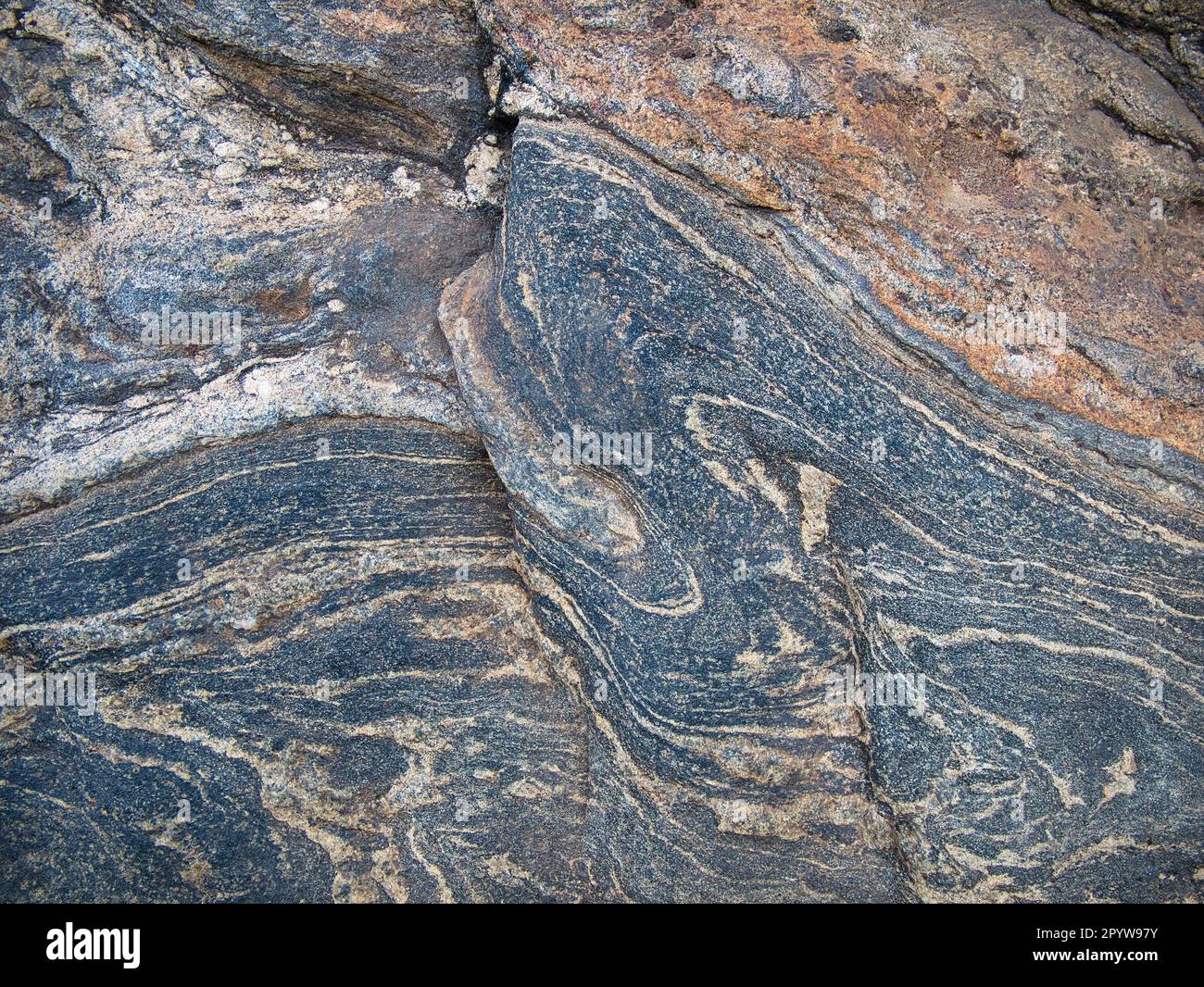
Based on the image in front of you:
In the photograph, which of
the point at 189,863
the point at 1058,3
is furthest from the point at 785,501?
the point at 189,863

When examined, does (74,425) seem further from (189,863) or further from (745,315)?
(745,315)

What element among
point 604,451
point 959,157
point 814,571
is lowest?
point 814,571

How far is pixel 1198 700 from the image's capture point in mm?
4668

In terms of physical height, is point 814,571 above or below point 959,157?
below

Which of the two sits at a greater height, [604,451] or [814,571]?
[604,451]

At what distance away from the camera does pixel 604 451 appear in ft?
15.5

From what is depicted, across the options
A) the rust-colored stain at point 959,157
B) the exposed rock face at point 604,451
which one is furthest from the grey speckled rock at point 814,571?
the rust-colored stain at point 959,157

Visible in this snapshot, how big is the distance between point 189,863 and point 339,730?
1.06m

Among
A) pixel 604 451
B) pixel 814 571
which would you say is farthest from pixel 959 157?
pixel 604 451

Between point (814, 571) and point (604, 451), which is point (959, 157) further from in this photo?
point (604, 451)

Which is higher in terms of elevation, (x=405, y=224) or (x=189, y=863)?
(x=405, y=224)

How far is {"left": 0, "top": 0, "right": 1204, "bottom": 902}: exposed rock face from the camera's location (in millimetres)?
4609

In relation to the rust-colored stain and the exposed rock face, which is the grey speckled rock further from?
the rust-colored stain

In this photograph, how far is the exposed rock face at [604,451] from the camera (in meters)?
4.61
